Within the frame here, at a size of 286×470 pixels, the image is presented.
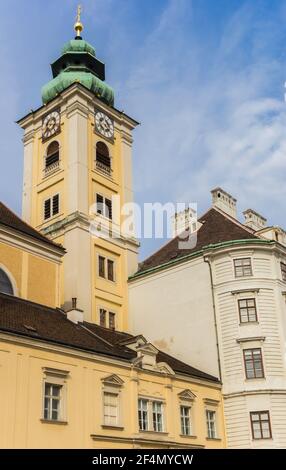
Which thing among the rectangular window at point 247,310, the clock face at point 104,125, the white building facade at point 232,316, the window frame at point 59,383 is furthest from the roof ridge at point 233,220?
the window frame at point 59,383

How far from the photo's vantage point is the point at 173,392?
109 ft

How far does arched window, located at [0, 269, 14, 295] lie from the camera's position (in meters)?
34.3

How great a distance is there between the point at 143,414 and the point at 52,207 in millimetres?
19340

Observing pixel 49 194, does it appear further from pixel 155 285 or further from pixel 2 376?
pixel 2 376

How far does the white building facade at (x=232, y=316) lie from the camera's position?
3547cm

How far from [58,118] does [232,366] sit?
22.8 meters

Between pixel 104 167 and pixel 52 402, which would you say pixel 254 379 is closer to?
pixel 52 402

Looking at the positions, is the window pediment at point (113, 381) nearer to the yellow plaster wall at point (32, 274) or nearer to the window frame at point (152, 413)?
the window frame at point (152, 413)

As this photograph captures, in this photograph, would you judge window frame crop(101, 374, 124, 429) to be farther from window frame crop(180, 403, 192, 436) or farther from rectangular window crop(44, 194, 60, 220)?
rectangular window crop(44, 194, 60, 220)

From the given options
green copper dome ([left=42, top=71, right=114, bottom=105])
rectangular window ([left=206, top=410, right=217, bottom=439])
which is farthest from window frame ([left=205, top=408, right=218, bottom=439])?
green copper dome ([left=42, top=71, right=114, bottom=105])

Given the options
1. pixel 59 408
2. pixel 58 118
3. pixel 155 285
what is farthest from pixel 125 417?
pixel 58 118

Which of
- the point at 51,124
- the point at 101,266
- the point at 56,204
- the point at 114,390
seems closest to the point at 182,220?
the point at 101,266

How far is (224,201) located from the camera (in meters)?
48.7
